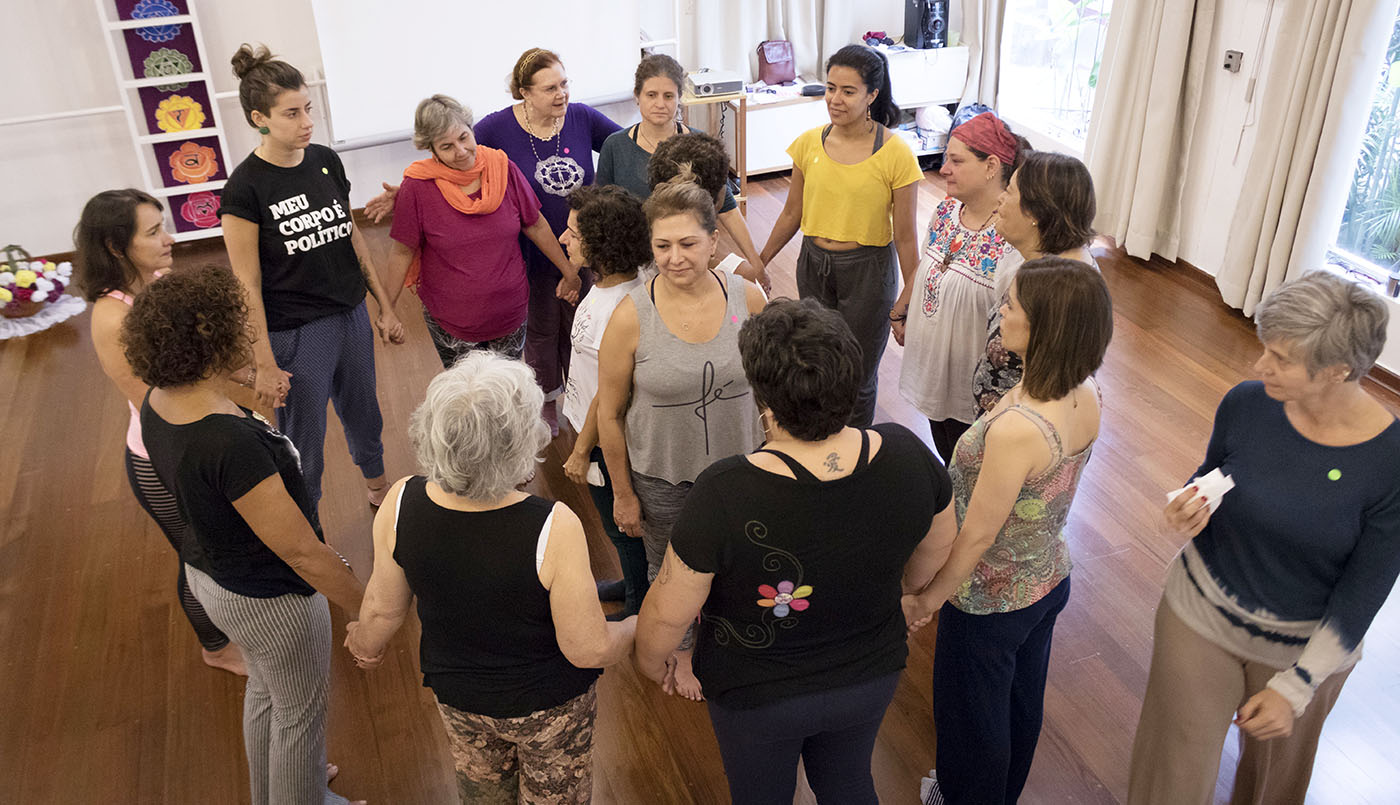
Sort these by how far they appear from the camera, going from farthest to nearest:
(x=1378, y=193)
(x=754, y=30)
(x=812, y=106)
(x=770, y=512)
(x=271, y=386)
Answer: (x=754, y=30), (x=812, y=106), (x=1378, y=193), (x=271, y=386), (x=770, y=512)

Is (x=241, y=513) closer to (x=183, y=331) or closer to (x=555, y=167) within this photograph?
(x=183, y=331)

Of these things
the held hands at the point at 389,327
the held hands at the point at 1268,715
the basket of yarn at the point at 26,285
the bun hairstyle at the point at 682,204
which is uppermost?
the bun hairstyle at the point at 682,204

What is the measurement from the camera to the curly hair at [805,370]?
1.61 m

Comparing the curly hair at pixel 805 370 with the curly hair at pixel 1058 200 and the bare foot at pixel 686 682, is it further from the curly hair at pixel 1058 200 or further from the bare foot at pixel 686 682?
the bare foot at pixel 686 682

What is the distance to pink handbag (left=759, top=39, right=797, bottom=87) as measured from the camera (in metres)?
6.84

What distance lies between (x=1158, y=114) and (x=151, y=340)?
5056mm

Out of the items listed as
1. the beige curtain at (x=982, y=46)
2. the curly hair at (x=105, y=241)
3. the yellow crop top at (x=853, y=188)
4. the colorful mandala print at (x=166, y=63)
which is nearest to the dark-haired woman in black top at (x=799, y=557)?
the yellow crop top at (x=853, y=188)

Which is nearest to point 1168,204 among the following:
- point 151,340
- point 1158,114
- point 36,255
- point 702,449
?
point 1158,114

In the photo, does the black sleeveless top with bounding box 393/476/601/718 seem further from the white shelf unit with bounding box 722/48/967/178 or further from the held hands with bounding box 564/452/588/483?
the white shelf unit with bounding box 722/48/967/178

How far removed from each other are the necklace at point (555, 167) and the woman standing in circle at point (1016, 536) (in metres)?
2.12

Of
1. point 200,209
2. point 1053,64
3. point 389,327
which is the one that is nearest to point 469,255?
point 389,327

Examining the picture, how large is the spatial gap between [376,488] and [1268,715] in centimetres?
292

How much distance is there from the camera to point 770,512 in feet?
5.22

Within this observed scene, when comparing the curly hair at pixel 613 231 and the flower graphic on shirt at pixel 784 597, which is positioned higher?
the curly hair at pixel 613 231
